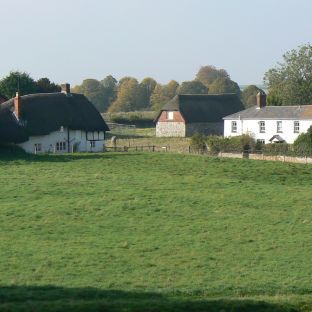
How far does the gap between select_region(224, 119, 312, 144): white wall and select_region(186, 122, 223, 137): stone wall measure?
1089 cm

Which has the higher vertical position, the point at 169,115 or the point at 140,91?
the point at 140,91

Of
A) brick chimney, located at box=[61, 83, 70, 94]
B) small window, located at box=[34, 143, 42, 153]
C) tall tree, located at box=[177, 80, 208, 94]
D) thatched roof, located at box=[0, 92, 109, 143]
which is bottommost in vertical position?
small window, located at box=[34, 143, 42, 153]

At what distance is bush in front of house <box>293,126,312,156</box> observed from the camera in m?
57.5

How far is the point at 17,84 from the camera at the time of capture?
93188 mm

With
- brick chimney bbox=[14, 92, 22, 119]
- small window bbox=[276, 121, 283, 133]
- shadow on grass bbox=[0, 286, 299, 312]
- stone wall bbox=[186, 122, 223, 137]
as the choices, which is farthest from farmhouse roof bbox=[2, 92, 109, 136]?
shadow on grass bbox=[0, 286, 299, 312]

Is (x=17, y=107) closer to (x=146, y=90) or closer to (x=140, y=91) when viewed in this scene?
(x=140, y=91)

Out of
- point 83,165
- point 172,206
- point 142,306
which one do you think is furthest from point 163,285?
point 83,165

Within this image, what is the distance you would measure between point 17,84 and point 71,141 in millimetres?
29066

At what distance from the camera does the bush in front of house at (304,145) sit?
57487 mm

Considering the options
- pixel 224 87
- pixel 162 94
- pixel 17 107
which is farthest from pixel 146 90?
pixel 17 107

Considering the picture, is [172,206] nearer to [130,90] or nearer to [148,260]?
[148,260]

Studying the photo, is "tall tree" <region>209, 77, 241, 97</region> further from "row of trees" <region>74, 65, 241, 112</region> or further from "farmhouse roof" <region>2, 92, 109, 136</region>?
"farmhouse roof" <region>2, 92, 109, 136</region>

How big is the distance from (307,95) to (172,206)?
68.0 m

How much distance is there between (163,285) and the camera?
19.5 m
